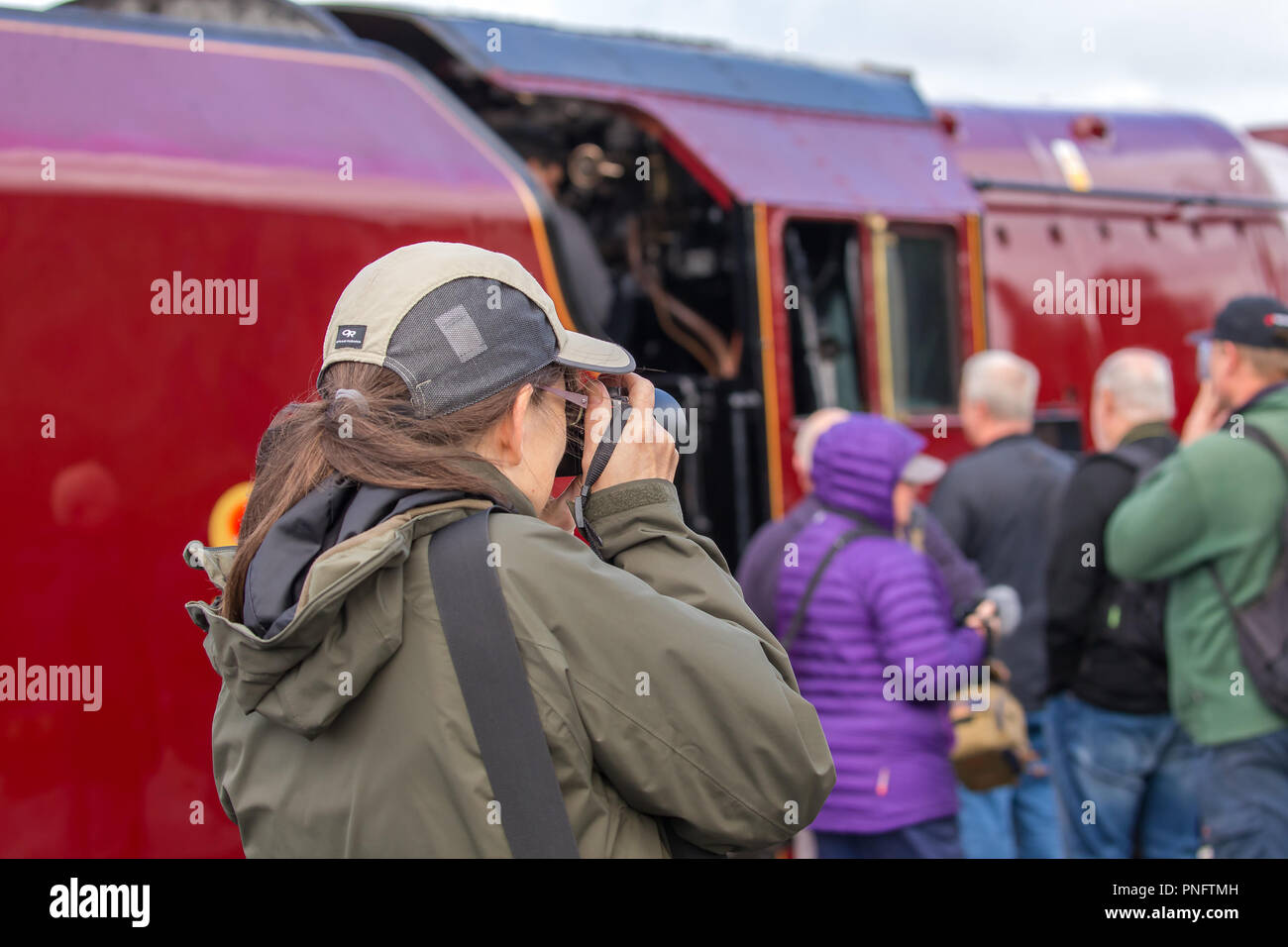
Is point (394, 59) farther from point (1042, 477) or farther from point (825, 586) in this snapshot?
point (1042, 477)

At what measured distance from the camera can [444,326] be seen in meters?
1.30

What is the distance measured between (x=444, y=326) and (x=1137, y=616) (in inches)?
114

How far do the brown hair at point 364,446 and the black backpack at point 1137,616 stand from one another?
2.75 meters

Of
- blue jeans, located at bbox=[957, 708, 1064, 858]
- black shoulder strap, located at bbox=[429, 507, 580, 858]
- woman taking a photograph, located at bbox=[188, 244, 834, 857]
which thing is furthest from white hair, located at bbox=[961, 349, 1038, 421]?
black shoulder strap, located at bbox=[429, 507, 580, 858]

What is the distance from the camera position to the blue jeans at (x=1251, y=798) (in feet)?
9.94

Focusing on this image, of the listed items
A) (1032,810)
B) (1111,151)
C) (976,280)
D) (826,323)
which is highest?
(1111,151)

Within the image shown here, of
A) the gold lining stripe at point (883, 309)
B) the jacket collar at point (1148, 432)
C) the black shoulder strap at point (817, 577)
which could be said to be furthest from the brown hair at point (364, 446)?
the gold lining stripe at point (883, 309)

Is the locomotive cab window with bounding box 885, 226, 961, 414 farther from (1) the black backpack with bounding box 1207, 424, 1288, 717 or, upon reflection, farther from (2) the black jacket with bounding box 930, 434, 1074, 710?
(1) the black backpack with bounding box 1207, 424, 1288, 717

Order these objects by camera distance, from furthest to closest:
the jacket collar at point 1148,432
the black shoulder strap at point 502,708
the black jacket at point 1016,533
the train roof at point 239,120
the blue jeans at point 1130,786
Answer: the black jacket at point 1016,533 → the jacket collar at point 1148,432 → the blue jeans at point 1130,786 → the train roof at point 239,120 → the black shoulder strap at point 502,708

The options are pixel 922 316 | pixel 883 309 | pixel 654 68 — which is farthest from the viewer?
pixel 922 316

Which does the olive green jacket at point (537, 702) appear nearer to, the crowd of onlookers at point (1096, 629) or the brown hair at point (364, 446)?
the brown hair at point (364, 446)

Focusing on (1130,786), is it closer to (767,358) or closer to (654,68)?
(767,358)

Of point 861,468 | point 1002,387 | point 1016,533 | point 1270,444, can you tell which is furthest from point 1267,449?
point 1002,387

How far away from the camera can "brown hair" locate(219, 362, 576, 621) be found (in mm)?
1279
